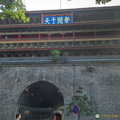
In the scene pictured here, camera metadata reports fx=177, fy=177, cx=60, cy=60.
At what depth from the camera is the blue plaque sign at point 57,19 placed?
59.6ft

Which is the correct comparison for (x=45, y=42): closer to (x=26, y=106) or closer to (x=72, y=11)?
(x=72, y=11)

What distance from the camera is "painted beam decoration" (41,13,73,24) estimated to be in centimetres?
1817

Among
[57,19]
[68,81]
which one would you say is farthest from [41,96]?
[57,19]

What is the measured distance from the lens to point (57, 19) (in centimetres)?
1830

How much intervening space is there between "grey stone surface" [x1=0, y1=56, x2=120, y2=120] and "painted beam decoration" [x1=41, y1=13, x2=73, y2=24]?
5827mm

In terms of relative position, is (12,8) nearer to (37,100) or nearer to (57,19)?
(57,19)

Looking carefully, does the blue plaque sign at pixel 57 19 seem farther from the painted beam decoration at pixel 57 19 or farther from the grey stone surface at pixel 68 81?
the grey stone surface at pixel 68 81

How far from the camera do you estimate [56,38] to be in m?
17.1

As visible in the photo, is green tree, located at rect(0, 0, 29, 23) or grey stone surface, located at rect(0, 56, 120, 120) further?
grey stone surface, located at rect(0, 56, 120, 120)

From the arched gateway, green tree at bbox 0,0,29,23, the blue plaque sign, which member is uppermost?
the blue plaque sign

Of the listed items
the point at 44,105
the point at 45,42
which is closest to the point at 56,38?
the point at 45,42

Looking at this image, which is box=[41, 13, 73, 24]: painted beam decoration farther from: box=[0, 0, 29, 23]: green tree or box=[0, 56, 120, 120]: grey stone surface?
box=[0, 0, 29, 23]: green tree

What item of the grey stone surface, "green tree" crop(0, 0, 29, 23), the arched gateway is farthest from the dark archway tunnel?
"green tree" crop(0, 0, 29, 23)

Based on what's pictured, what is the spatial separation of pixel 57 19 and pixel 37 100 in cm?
850
